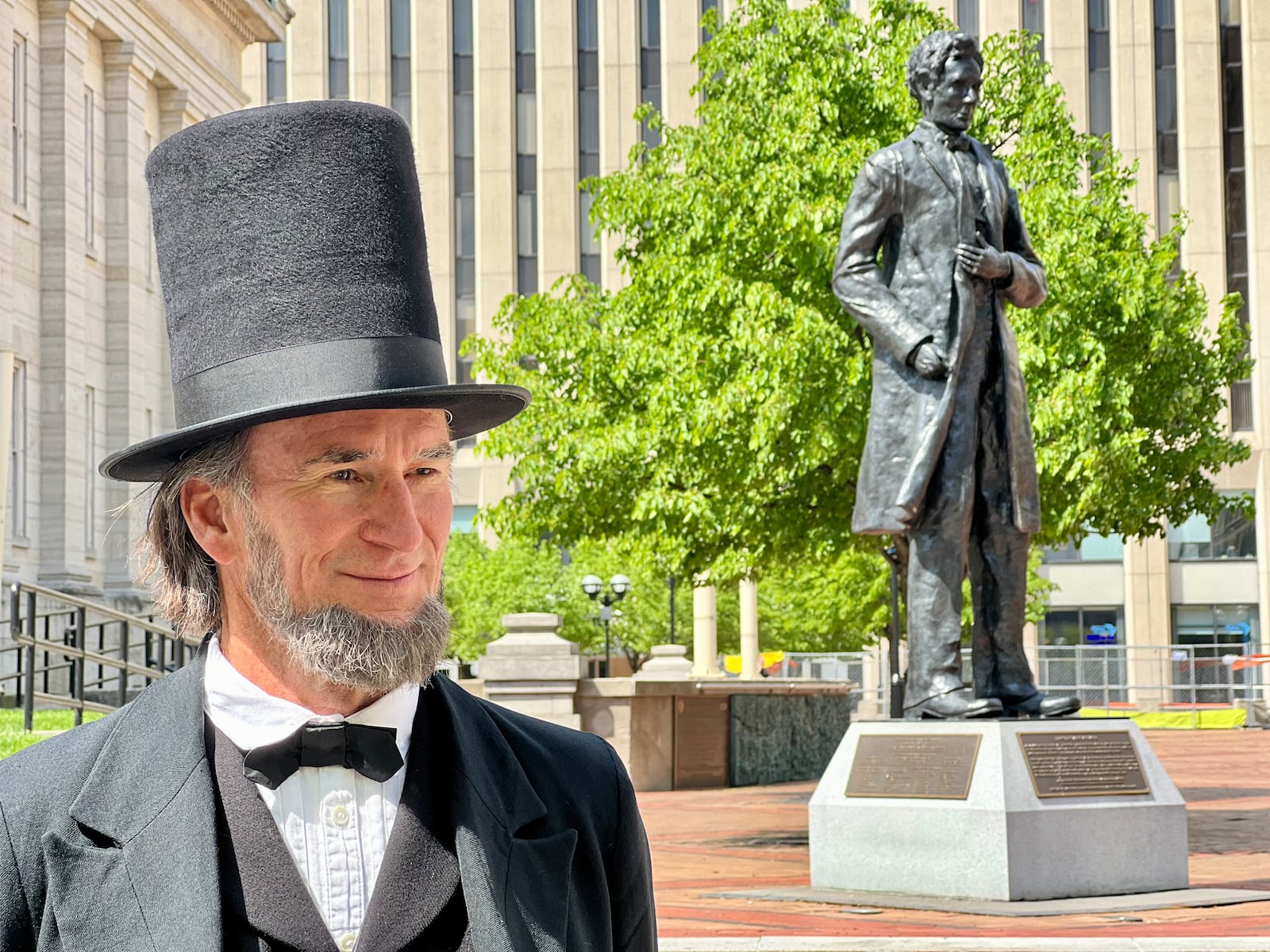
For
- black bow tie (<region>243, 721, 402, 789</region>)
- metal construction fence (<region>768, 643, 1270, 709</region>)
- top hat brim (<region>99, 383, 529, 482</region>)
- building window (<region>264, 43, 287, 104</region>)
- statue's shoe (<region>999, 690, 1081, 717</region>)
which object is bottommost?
metal construction fence (<region>768, 643, 1270, 709</region>)

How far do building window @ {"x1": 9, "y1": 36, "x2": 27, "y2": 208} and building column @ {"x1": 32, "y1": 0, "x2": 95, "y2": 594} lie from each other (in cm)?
72

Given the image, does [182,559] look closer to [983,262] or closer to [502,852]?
[502,852]

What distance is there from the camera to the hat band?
2.34 m

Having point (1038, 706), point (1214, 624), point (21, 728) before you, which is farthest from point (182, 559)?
point (1214, 624)

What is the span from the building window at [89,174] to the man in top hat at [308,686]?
1217 inches

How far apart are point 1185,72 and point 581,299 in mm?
40127

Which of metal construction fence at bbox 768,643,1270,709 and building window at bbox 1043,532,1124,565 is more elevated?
building window at bbox 1043,532,1124,565

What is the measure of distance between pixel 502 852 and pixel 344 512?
19.4 inches

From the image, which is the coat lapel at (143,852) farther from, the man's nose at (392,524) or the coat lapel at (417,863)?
the man's nose at (392,524)

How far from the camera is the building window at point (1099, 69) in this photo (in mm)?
59781

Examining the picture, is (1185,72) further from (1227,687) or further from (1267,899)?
(1267,899)

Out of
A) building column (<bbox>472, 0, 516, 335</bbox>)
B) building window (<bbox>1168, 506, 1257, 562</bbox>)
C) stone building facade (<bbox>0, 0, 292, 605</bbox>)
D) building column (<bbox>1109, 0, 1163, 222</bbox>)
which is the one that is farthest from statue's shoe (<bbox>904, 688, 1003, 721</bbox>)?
building column (<bbox>472, 0, 516, 335</bbox>)

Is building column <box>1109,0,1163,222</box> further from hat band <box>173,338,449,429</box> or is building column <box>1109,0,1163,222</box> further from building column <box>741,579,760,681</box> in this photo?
hat band <box>173,338,449,429</box>

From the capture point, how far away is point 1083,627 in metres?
59.0
